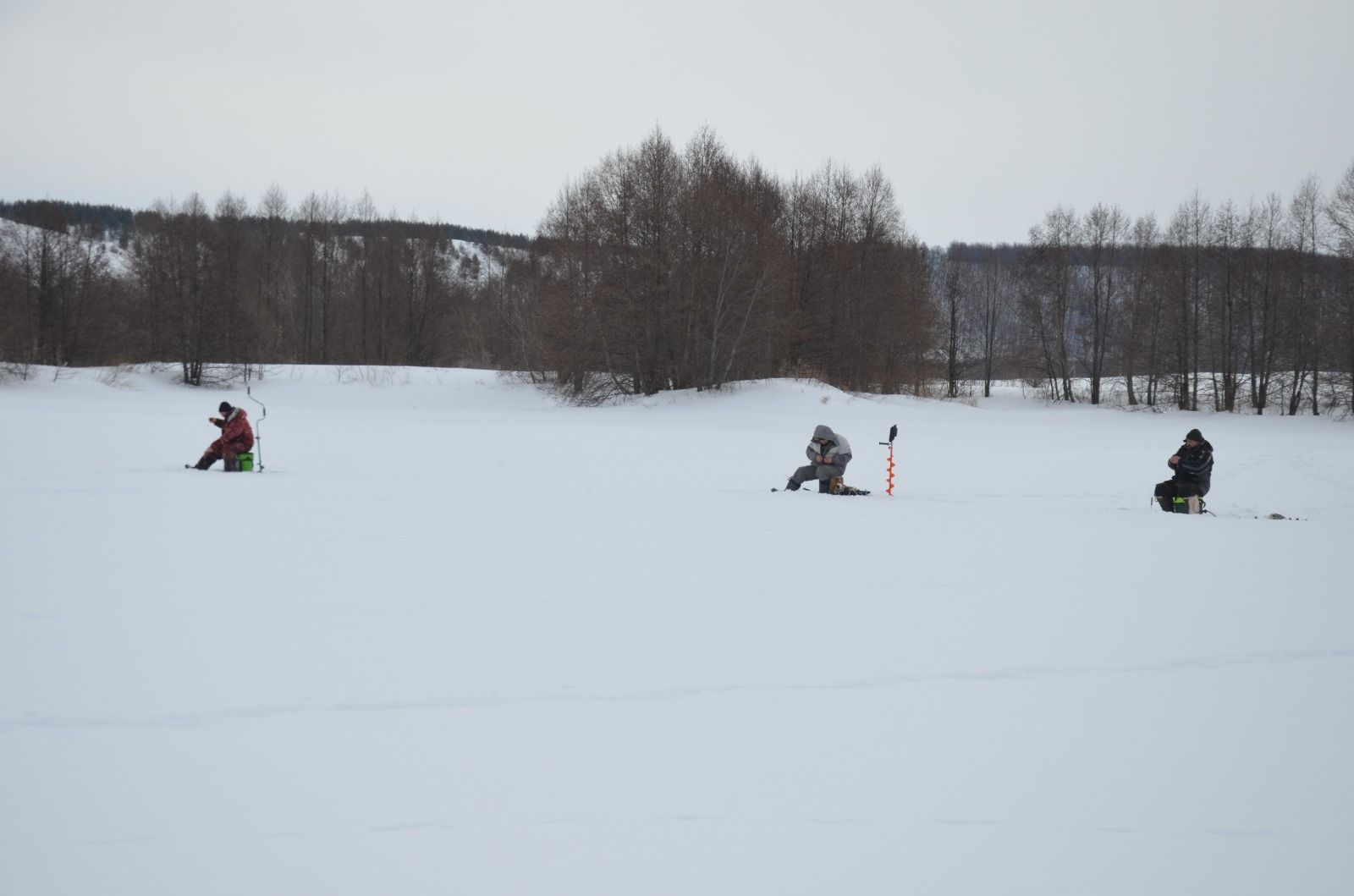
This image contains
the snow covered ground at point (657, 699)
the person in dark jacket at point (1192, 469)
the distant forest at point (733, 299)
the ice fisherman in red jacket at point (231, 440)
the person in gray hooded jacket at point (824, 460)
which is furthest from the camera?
the distant forest at point (733, 299)

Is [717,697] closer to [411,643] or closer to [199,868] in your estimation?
[411,643]

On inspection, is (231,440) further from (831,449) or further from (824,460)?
(831,449)

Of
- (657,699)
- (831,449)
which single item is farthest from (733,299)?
(657,699)

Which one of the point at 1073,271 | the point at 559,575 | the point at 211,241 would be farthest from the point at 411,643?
the point at 1073,271

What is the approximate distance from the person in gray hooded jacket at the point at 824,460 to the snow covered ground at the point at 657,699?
2.13 metres

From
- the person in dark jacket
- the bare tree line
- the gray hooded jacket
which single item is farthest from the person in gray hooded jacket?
the bare tree line

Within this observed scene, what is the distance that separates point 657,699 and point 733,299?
1256 inches

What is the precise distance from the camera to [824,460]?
47.5ft

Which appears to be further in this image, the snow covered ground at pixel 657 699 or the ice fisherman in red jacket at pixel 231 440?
the ice fisherman in red jacket at pixel 231 440

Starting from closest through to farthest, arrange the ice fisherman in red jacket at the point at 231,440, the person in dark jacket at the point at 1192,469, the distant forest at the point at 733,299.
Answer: the person in dark jacket at the point at 1192,469 < the ice fisherman in red jacket at the point at 231,440 < the distant forest at the point at 733,299

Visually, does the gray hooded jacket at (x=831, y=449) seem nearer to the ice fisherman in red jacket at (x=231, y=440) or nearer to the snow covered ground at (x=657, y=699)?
the snow covered ground at (x=657, y=699)

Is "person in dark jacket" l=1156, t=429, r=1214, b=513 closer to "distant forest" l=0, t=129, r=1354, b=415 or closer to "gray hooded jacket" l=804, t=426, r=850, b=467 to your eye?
"gray hooded jacket" l=804, t=426, r=850, b=467

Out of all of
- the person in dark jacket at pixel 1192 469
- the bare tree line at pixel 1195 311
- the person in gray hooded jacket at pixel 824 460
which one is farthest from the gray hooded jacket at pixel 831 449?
the bare tree line at pixel 1195 311

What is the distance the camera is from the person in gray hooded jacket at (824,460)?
14453 millimetres
